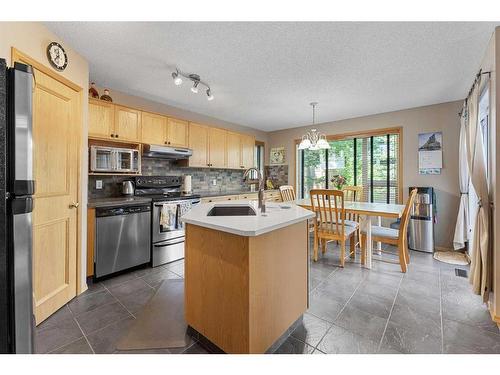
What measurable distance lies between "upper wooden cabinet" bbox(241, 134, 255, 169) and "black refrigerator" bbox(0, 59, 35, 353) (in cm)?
388

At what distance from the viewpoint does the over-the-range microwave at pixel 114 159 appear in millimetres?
2615

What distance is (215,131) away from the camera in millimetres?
4062

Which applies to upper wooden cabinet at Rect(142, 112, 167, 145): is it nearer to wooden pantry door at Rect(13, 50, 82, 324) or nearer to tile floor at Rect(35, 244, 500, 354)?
wooden pantry door at Rect(13, 50, 82, 324)

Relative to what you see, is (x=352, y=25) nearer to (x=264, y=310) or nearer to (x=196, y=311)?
(x=264, y=310)

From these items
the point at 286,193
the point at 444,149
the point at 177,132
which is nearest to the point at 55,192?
the point at 177,132

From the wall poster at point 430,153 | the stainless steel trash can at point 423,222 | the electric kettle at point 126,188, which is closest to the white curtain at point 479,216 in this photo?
the stainless steel trash can at point 423,222

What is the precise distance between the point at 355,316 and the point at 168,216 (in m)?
2.34

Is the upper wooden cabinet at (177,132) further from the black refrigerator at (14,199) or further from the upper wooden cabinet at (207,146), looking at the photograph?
the black refrigerator at (14,199)

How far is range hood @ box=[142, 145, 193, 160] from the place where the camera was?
3.08 meters

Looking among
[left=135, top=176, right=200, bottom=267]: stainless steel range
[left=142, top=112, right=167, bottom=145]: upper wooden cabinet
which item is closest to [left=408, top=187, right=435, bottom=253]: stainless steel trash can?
[left=135, top=176, right=200, bottom=267]: stainless steel range

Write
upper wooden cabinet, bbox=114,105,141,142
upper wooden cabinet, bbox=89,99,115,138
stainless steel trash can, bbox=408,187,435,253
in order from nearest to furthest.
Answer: upper wooden cabinet, bbox=89,99,115,138 → upper wooden cabinet, bbox=114,105,141,142 → stainless steel trash can, bbox=408,187,435,253

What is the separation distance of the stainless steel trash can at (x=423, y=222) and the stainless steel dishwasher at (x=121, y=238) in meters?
3.83

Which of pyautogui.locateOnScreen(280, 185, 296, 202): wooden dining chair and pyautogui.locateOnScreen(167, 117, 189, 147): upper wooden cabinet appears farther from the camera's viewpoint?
pyautogui.locateOnScreen(280, 185, 296, 202): wooden dining chair
